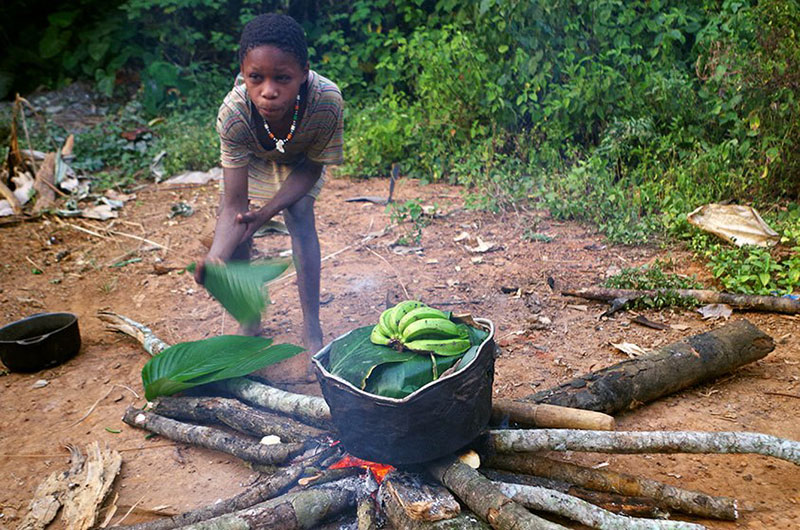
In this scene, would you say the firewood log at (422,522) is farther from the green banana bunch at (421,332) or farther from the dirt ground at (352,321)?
the dirt ground at (352,321)

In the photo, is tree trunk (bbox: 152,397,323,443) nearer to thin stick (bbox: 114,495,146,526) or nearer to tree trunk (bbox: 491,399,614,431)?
thin stick (bbox: 114,495,146,526)

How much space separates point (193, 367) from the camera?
3.03 m

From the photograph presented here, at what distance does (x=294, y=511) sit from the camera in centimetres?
222

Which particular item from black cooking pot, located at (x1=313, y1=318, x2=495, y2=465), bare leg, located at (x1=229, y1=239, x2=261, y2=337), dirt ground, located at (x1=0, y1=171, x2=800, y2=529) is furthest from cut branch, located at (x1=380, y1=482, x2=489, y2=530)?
bare leg, located at (x1=229, y1=239, x2=261, y2=337)

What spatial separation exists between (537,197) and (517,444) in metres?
4.10

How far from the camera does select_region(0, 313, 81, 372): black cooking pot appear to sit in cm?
365

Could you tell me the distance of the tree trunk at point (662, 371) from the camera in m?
2.77

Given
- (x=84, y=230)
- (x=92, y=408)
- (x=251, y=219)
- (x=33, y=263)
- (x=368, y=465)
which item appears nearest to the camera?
(x=368, y=465)

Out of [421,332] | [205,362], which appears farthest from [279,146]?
[421,332]

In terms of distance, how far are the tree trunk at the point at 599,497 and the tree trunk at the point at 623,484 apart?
0.07 feet

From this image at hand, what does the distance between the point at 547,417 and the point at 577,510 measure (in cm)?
47

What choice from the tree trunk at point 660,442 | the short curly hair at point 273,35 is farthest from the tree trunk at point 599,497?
the short curly hair at point 273,35

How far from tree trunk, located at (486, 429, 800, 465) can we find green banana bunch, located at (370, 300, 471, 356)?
471mm

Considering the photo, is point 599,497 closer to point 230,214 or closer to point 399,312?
point 399,312
